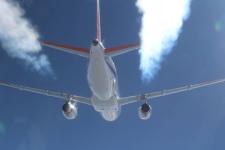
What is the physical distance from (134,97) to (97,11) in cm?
1436

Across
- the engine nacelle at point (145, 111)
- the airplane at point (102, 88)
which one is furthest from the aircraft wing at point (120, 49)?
the engine nacelle at point (145, 111)

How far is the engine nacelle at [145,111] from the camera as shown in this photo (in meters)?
49.3

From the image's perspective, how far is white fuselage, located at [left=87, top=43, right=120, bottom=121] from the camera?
130 feet

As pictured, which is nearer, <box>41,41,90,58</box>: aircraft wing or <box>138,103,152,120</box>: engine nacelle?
<box>41,41,90,58</box>: aircraft wing

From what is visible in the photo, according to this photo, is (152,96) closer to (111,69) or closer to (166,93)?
(166,93)

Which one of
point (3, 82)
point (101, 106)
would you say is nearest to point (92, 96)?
point (101, 106)

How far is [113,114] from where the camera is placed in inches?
2109

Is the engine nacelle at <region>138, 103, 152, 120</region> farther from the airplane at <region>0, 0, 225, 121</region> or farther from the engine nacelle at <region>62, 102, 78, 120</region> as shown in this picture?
the engine nacelle at <region>62, 102, 78, 120</region>

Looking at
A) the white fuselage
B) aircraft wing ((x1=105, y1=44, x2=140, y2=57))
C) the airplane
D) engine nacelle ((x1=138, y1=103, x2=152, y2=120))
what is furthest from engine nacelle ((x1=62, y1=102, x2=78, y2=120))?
aircraft wing ((x1=105, y1=44, x2=140, y2=57))

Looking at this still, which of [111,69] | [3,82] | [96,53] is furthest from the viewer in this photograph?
[3,82]

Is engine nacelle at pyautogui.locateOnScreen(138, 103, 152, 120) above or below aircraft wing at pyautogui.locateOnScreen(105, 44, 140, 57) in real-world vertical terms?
above

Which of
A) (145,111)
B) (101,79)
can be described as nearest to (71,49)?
(101,79)

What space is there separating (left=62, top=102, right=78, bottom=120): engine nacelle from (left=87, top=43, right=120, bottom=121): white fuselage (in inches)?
102

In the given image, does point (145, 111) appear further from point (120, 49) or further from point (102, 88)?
point (120, 49)
